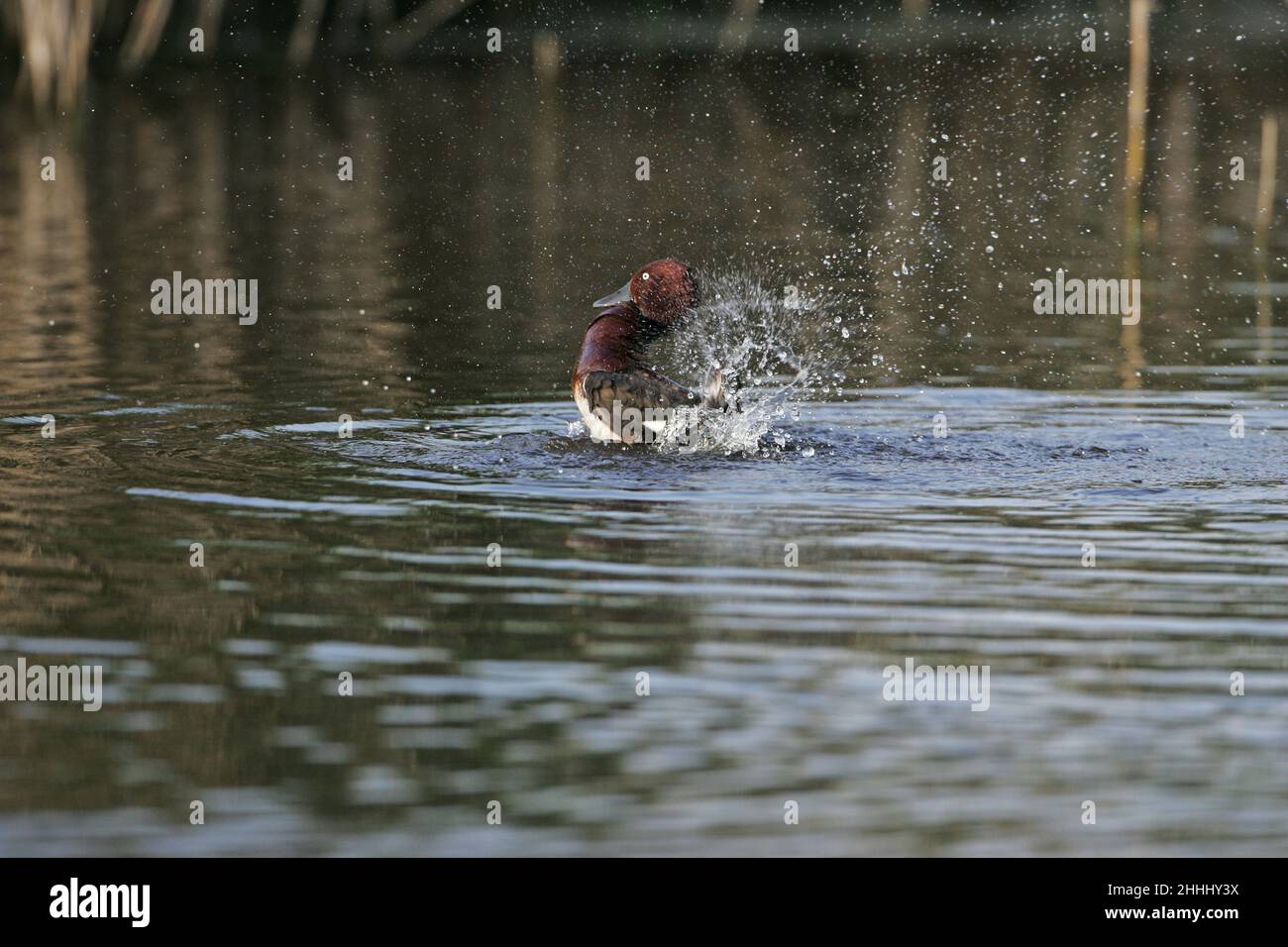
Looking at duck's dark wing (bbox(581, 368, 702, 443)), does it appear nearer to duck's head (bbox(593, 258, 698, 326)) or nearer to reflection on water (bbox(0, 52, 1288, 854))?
reflection on water (bbox(0, 52, 1288, 854))

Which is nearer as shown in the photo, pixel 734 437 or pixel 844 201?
pixel 734 437

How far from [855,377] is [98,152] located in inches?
795

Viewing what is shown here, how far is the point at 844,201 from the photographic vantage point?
89.5 ft

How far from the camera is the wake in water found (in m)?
12.2

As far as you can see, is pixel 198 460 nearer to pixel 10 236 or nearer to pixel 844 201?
pixel 10 236

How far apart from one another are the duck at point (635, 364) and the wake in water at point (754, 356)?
0.40 ft

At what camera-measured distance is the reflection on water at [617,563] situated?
672cm

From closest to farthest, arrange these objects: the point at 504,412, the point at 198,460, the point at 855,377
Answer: the point at 198,460, the point at 504,412, the point at 855,377

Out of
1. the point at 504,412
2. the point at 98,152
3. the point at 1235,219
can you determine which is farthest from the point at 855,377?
the point at 98,152

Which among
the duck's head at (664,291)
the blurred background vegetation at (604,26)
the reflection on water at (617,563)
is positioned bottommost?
the reflection on water at (617,563)

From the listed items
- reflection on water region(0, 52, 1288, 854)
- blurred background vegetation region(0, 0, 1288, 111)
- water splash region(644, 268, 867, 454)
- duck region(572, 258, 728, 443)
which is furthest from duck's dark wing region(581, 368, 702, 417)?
blurred background vegetation region(0, 0, 1288, 111)

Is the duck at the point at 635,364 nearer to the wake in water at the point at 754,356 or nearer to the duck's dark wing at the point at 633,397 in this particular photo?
the duck's dark wing at the point at 633,397

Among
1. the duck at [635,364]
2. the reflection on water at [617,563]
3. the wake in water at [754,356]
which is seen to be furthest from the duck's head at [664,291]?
the reflection on water at [617,563]
